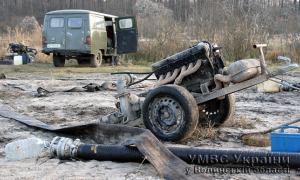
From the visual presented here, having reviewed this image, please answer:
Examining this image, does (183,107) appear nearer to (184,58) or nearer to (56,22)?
(184,58)

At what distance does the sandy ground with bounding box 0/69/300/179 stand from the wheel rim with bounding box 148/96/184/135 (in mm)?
275

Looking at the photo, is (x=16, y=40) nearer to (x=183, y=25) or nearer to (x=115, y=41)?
(x=115, y=41)

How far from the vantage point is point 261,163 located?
482 cm

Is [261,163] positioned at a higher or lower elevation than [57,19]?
lower

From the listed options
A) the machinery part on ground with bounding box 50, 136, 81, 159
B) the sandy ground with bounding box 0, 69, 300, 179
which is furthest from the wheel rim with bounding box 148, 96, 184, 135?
the machinery part on ground with bounding box 50, 136, 81, 159

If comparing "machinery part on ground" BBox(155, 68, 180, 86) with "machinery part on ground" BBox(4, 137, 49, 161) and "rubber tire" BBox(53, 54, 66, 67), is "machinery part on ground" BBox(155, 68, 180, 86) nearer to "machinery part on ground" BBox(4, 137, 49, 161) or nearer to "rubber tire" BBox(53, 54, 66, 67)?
"machinery part on ground" BBox(4, 137, 49, 161)

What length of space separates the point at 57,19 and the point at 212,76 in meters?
14.7

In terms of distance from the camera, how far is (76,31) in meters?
20.0

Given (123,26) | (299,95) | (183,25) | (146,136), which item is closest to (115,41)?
(123,26)

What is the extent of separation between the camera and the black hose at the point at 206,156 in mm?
4777

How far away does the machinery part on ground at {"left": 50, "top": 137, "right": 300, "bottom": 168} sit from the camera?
479 centimetres

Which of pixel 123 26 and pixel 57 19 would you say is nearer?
pixel 57 19

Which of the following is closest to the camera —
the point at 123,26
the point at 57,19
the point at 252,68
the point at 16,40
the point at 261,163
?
the point at 261,163

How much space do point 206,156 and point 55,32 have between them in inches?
633
